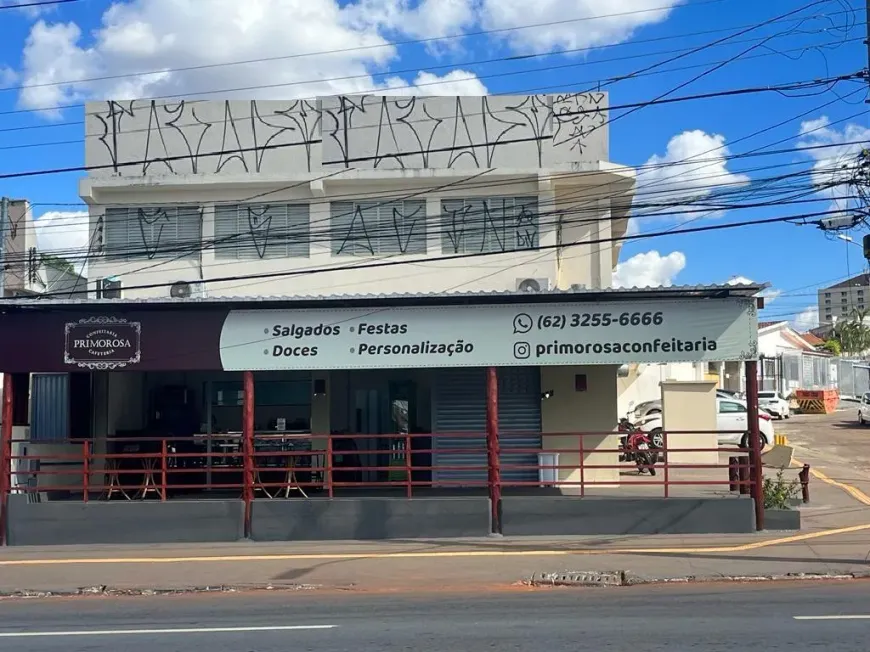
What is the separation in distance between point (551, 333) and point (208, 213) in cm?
1187

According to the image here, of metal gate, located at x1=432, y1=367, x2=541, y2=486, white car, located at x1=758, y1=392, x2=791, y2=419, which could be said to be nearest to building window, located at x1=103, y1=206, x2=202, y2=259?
metal gate, located at x1=432, y1=367, x2=541, y2=486

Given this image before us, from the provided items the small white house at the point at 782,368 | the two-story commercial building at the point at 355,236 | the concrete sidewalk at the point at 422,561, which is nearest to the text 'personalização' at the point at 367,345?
the two-story commercial building at the point at 355,236

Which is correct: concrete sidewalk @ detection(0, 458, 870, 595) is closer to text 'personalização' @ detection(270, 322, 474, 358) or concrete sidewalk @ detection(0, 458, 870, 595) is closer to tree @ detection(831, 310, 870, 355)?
text 'personalização' @ detection(270, 322, 474, 358)

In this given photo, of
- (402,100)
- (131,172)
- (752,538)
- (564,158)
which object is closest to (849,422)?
(564,158)

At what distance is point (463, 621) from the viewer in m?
7.88

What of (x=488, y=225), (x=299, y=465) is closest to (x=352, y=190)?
(x=488, y=225)

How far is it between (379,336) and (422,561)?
3613mm

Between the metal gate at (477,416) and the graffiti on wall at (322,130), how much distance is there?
7.89m

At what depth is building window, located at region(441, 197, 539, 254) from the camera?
20969mm

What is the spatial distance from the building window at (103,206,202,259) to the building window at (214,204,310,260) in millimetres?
660

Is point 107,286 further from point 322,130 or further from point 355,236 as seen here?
point 322,130

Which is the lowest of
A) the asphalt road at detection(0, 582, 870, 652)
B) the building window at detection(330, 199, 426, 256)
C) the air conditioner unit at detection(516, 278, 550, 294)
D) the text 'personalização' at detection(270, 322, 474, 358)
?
the asphalt road at detection(0, 582, 870, 652)

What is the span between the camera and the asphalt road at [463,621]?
23.0ft

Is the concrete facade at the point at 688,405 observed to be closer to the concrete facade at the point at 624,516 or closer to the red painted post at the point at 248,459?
the concrete facade at the point at 624,516
